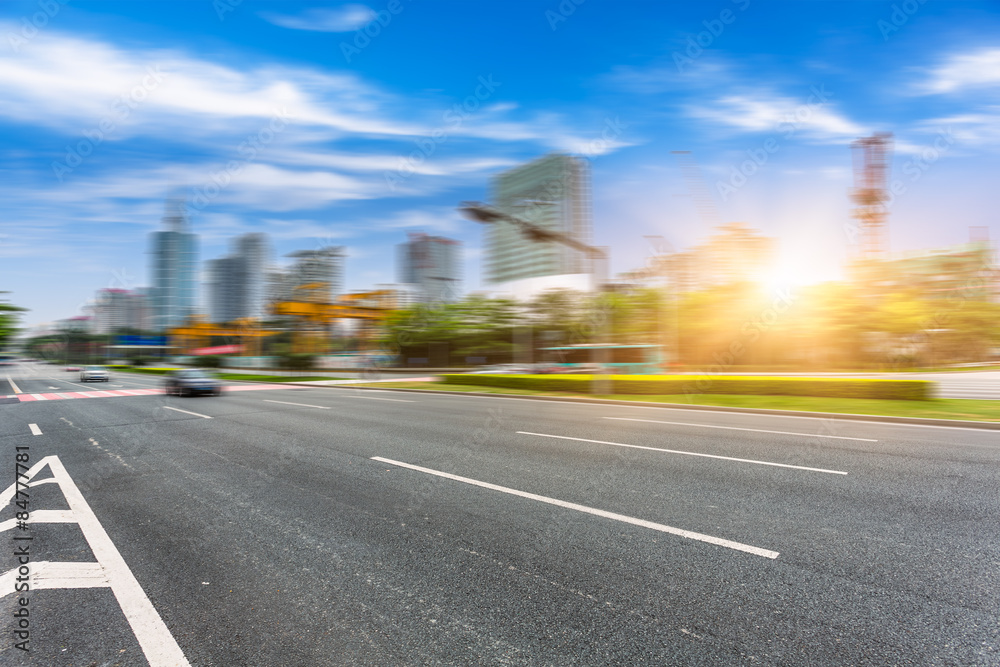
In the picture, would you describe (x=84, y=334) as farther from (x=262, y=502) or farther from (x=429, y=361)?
(x=262, y=502)

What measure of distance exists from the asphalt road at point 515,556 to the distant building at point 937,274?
1695 inches

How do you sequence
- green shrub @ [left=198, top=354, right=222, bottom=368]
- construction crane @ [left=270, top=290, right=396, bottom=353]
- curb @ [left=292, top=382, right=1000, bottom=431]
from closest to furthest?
curb @ [left=292, top=382, right=1000, bottom=431], construction crane @ [left=270, top=290, right=396, bottom=353], green shrub @ [left=198, top=354, right=222, bottom=368]

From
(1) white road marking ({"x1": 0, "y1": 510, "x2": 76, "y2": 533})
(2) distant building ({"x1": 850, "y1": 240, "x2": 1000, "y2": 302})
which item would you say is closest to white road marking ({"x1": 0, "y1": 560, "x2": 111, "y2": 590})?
(1) white road marking ({"x1": 0, "y1": 510, "x2": 76, "y2": 533})

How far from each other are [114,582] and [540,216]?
1635 inches

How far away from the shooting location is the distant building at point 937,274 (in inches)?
1679

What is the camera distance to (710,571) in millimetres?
3770

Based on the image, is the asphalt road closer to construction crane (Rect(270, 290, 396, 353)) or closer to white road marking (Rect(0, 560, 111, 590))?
white road marking (Rect(0, 560, 111, 590))

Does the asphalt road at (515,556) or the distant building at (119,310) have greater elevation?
the distant building at (119,310)

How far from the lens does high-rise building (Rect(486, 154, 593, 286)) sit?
3159cm

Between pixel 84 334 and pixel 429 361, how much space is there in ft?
323

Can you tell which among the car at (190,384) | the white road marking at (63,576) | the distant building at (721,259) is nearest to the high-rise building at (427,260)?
the distant building at (721,259)

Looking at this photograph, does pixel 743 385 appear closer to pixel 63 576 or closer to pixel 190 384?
pixel 63 576

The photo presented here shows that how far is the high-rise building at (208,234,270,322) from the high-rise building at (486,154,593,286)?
221 ft

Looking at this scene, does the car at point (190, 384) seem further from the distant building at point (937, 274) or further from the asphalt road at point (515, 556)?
the distant building at point (937, 274)
